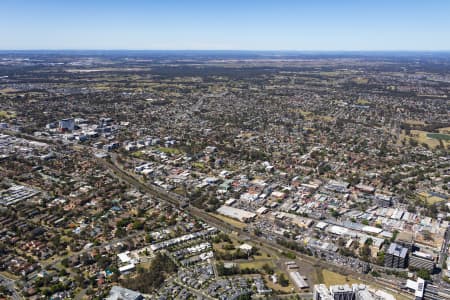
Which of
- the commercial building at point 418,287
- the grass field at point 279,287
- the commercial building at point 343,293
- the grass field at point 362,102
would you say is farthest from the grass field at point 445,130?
the grass field at point 279,287

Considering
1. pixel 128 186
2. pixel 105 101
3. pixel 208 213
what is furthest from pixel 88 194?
pixel 105 101

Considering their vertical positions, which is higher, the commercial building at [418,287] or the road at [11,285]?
the commercial building at [418,287]

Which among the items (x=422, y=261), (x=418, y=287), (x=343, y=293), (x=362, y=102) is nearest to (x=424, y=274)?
(x=422, y=261)

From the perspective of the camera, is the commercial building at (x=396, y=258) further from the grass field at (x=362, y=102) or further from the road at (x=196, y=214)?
the grass field at (x=362, y=102)

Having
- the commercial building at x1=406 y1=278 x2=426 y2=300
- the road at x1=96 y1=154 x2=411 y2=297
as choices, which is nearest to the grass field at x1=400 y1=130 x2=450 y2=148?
the commercial building at x1=406 y1=278 x2=426 y2=300

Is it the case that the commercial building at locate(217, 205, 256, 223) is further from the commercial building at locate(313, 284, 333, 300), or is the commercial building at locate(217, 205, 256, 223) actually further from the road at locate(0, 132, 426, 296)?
the commercial building at locate(313, 284, 333, 300)

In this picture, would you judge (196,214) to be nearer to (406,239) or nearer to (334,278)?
(334,278)
